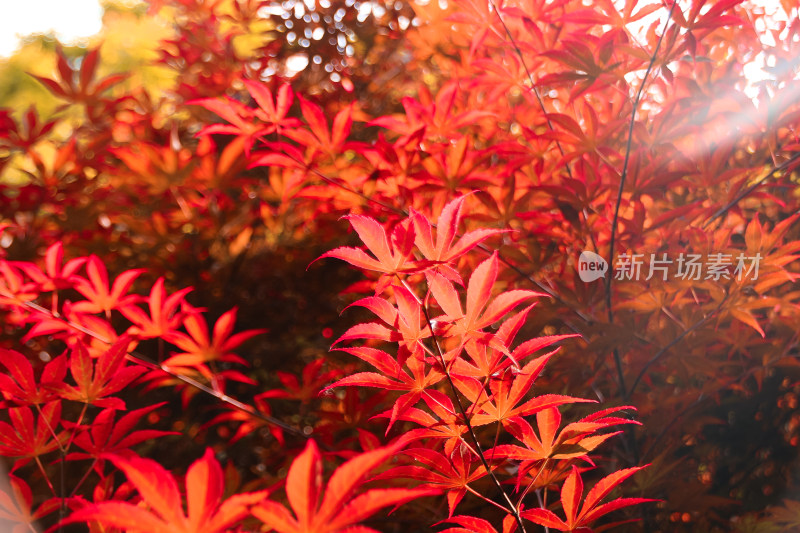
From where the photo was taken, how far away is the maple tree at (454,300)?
1.89 ft

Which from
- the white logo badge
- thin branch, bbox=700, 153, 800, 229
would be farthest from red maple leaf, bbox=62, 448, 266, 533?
thin branch, bbox=700, 153, 800, 229

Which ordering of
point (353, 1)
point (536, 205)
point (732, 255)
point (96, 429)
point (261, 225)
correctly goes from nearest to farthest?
point (96, 429) → point (732, 255) → point (536, 205) → point (261, 225) → point (353, 1)

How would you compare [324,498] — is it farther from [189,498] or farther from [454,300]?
[454,300]

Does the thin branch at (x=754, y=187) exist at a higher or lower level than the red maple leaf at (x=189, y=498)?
higher

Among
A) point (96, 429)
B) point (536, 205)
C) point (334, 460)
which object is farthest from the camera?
point (536, 205)

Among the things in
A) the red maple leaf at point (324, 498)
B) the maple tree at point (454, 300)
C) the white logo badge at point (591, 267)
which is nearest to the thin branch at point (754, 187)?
the maple tree at point (454, 300)

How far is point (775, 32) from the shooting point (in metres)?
1.27

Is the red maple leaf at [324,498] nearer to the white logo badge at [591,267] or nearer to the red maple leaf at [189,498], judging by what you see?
the red maple leaf at [189,498]

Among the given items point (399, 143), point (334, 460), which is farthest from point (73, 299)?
point (399, 143)

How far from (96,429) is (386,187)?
0.63 meters

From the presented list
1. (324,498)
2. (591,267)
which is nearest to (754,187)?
(591,267)

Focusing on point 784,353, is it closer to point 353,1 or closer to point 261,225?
point 261,225

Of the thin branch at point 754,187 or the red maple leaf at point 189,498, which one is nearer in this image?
the red maple leaf at point 189,498

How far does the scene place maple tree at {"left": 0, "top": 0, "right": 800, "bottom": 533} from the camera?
0.58m
